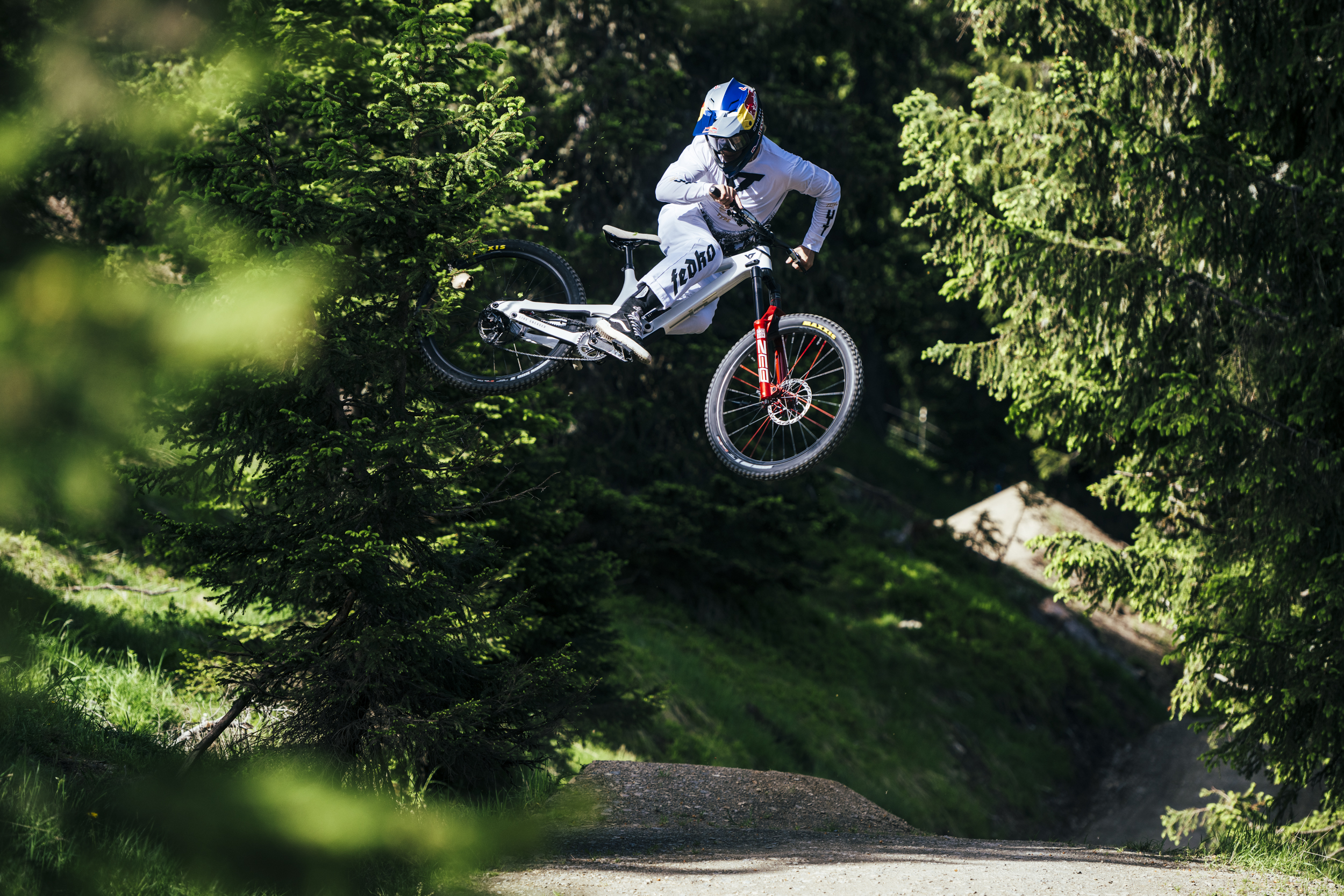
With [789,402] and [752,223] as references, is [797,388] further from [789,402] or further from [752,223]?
[752,223]

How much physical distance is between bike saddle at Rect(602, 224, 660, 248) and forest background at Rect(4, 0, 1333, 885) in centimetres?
65

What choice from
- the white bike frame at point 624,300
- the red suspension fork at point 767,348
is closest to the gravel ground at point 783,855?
the red suspension fork at point 767,348

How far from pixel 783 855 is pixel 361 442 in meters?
4.38

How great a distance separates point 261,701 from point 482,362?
→ 2.88 m

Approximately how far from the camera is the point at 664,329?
22.8 feet

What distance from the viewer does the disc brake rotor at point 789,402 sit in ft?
20.8

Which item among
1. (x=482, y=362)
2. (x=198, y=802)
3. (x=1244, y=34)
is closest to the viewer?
(x=198, y=802)

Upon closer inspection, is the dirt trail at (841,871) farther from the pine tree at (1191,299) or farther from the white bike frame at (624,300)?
the white bike frame at (624,300)

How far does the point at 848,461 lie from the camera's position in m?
28.2

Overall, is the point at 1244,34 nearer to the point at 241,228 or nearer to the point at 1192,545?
the point at 1192,545

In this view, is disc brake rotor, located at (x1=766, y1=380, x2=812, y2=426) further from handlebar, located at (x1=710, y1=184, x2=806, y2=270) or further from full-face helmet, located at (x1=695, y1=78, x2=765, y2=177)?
full-face helmet, located at (x1=695, y1=78, x2=765, y2=177)

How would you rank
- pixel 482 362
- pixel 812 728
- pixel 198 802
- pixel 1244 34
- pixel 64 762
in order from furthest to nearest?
pixel 812 728
pixel 1244 34
pixel 482 362
pixel 64 762
pixel 198 802

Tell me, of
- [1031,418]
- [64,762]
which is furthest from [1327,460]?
[64,762]

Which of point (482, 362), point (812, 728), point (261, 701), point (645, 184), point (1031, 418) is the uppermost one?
point (645, 184)
